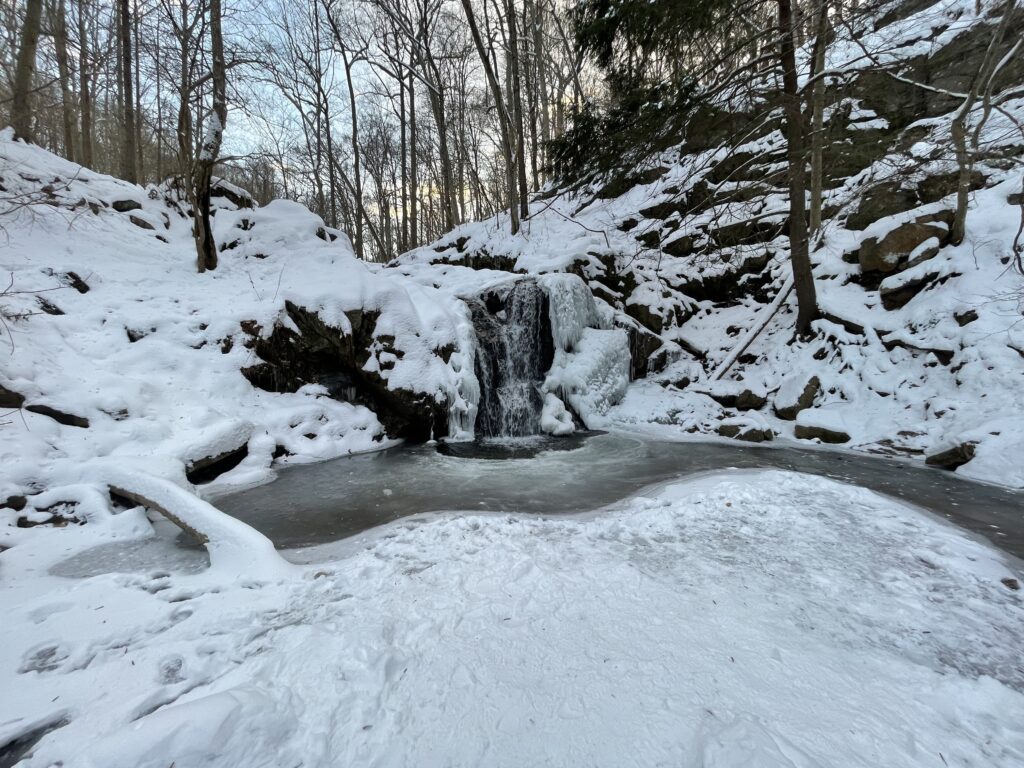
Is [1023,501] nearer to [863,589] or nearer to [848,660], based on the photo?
[863,589]

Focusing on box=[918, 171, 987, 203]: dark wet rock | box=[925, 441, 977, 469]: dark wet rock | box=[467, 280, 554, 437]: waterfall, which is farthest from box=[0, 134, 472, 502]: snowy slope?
box=[918, 171, 987, 203]: dark wet rock

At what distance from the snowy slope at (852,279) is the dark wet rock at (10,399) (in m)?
6.61

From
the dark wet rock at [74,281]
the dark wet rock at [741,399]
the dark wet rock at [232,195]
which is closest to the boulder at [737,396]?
the dark wet rock at [741,399]

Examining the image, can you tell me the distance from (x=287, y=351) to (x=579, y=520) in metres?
6.02

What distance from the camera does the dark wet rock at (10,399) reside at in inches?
167

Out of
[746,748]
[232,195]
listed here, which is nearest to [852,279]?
[746,748]

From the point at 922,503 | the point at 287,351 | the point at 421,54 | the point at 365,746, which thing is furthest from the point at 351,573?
the point at 421,54

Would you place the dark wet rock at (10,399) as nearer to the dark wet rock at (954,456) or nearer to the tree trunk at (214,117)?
the tree trunk at (214,117)

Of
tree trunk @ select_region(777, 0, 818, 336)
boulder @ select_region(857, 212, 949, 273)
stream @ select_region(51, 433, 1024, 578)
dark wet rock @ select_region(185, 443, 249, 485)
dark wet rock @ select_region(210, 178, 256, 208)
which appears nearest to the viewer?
stream @ select_region(51, 433, 1024, 578)

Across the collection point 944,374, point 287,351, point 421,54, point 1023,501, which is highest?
point 421,54

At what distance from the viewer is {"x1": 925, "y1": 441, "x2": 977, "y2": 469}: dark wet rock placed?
488 centimetres

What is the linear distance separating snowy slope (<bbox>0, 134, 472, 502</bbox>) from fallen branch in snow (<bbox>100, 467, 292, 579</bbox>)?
2.14 ft

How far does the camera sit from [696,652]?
1.83m

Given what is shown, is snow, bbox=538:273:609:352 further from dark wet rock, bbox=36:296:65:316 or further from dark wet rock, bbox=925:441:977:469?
dark wet rock, bbox=36:296:65:316
